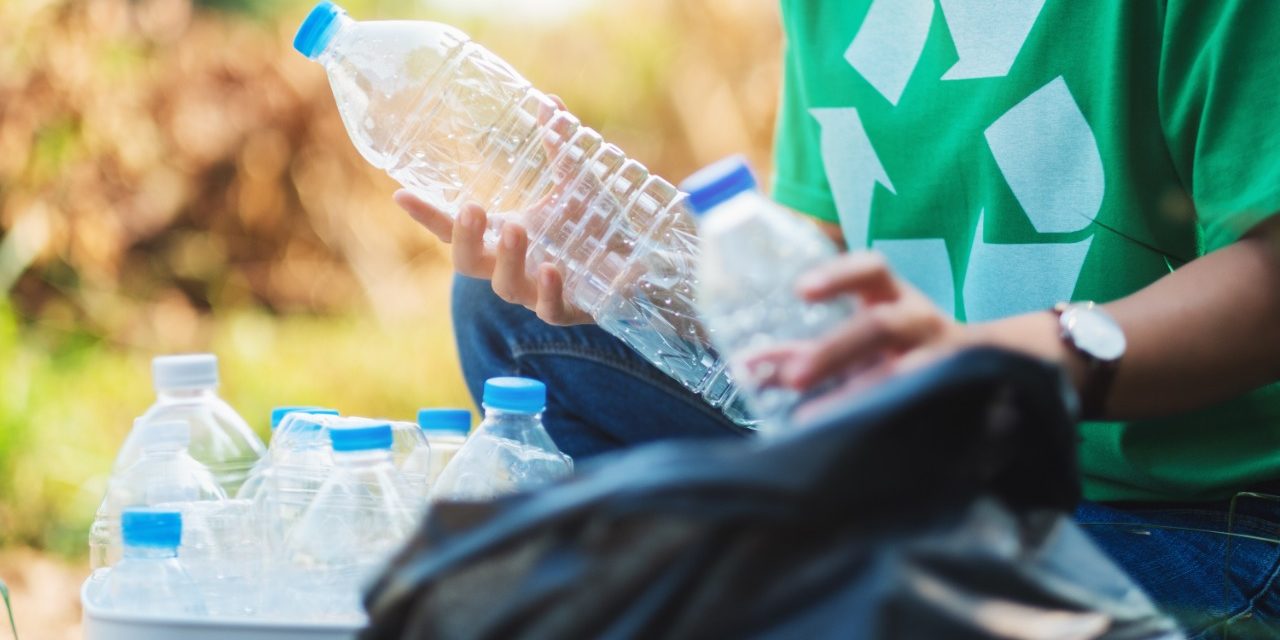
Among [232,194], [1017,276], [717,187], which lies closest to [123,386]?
[232,194]

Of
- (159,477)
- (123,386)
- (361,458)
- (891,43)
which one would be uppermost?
(891,43)

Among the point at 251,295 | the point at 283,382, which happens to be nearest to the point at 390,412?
the point at 283,382

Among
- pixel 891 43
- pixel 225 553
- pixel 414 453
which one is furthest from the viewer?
pixel 891 43

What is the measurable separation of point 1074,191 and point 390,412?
250 cm

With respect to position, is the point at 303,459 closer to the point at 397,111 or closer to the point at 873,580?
the point at 397,111

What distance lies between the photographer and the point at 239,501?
143 centimetres

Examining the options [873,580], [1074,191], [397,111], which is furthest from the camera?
[397,111]

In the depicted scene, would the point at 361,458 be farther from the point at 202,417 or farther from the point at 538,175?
the point at 538,175

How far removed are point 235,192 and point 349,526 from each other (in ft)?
9.65

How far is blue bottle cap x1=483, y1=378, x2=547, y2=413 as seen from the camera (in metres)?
1.42

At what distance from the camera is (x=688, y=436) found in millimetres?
1839

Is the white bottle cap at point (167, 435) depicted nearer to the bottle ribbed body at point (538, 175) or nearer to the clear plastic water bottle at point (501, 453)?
the clear plastic water bottle at point (501, 453)

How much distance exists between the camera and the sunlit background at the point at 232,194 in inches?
136

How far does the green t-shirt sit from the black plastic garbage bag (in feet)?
1.88
